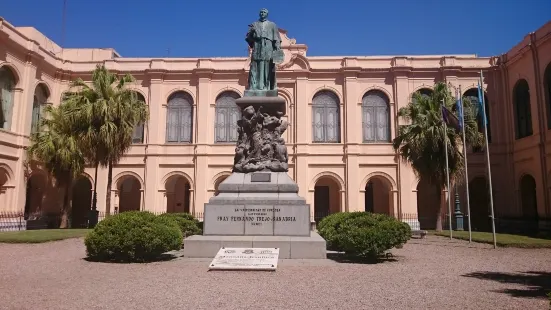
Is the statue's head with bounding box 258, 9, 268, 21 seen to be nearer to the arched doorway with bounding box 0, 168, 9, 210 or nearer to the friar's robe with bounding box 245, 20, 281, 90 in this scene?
the friar's robe with bounding box 245, 20, 281, 90

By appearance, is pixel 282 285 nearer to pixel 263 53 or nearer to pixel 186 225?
pixel 263 53

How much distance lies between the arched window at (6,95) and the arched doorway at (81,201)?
321 inches

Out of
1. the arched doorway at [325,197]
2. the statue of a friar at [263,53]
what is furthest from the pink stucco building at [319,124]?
the statue of a friar at [263,53]

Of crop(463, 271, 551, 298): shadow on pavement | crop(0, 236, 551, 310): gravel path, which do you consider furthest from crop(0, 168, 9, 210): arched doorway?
crop(463, 271, 551, 298): shadow on pavement

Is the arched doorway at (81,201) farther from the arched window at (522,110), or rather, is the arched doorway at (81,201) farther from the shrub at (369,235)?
the arched window at (522,110)

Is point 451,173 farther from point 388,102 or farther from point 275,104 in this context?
point 275,104

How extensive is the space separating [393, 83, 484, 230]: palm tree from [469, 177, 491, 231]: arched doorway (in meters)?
7.18

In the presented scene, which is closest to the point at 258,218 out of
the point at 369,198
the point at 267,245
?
the point at 267,245

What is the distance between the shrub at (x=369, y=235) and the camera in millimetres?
10977

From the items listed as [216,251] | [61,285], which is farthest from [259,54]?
[61,285]

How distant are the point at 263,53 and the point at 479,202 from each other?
24.2 m

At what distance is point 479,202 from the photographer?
31234 mm

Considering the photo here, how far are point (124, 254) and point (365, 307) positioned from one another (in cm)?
696

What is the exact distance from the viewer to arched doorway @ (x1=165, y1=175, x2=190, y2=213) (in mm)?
33250
